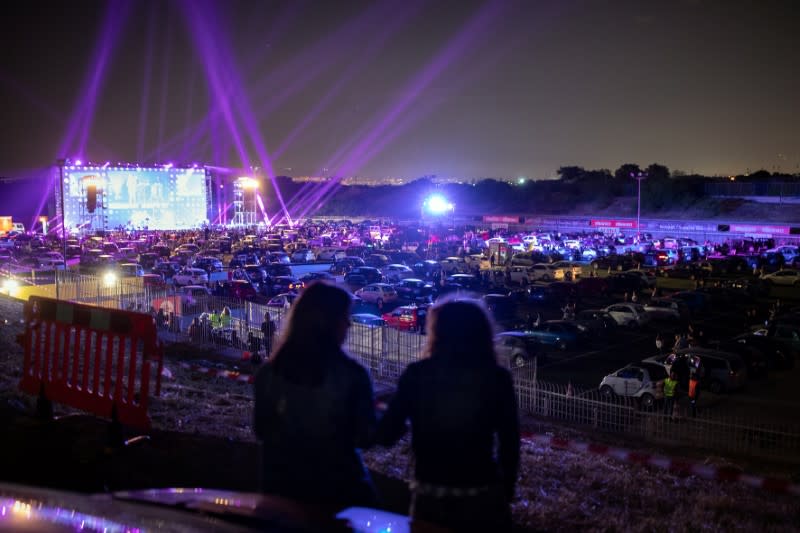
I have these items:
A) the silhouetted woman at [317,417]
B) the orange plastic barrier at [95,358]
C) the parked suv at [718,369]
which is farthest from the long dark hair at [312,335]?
the parked suv at [718,369]

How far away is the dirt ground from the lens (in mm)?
5445

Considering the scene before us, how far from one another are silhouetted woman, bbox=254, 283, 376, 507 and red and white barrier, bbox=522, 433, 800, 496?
5.52 meters

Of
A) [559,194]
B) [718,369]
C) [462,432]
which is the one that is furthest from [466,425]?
[559,194]

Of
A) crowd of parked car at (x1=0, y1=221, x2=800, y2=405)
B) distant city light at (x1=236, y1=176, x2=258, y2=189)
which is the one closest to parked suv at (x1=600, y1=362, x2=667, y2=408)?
crowd of parked car at (x1=0, y1=221, x2=800, y2=405)

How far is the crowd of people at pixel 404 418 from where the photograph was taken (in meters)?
2.91

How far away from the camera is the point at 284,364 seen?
315 centimetres

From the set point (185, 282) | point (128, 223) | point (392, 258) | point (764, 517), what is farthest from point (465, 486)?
point (128, 223)

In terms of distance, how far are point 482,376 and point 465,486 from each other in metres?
0.46

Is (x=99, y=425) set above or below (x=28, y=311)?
below

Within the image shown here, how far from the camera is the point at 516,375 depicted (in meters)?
12.9

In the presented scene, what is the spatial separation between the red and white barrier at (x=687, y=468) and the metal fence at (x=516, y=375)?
2.34m

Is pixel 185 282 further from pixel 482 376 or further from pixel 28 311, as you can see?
pixel 482 376

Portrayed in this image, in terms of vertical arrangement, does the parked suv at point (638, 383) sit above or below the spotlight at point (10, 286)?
below

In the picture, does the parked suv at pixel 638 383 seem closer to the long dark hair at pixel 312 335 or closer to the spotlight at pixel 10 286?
the long dark hair at pixel 312 335
